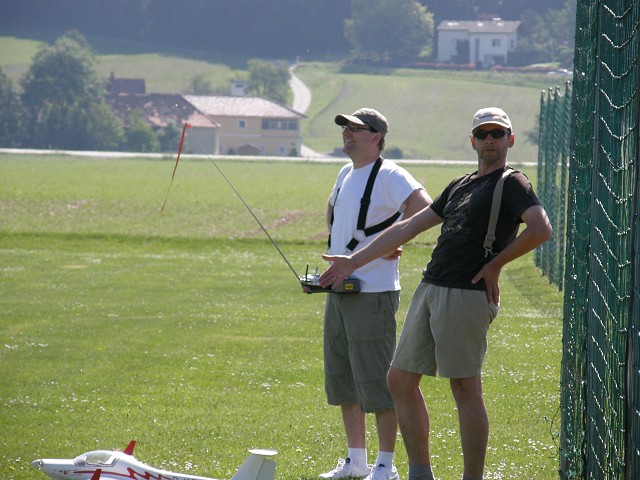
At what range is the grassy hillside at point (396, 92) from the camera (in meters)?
93.7

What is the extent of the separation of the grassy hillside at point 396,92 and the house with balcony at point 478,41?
6624 mm

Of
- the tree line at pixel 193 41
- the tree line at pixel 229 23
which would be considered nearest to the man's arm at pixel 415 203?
the tree line at pixel 193 41

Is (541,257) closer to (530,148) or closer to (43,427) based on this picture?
(43,427)

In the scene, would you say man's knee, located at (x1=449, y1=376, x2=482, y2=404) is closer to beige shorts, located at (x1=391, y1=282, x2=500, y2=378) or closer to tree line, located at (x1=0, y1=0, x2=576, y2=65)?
beige shorts, located at (x1=391, y1=282, x2=500, y2=378)

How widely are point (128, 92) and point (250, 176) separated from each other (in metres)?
58.4

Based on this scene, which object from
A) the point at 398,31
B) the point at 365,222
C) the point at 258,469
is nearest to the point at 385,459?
the point at 258,469

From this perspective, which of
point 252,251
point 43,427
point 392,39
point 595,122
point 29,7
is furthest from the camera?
point 29,7

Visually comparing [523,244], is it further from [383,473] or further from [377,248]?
[383,473]

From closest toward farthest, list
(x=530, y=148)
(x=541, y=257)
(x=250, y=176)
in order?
(x=541, y=257)
(x=250, y=176)
(x=530, y=148)

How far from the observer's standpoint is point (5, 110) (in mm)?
99562

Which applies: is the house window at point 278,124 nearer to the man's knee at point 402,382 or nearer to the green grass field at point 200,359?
the green grass field at point 200,359

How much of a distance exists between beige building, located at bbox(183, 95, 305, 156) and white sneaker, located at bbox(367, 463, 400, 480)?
94.9 meters

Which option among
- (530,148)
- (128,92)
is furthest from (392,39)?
(530,148)

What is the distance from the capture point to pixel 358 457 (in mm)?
5855
